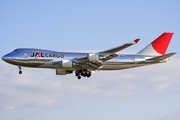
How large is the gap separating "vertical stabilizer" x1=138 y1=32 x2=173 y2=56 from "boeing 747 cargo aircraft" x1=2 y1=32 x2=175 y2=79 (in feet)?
5.32

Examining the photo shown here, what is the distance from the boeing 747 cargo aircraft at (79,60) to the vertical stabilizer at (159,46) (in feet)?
5.32

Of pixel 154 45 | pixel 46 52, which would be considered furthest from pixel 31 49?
pixel 154 45

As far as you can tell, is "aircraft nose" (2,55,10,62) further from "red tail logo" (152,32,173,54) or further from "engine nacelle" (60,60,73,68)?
"red tail logo" (152,32,173,54)

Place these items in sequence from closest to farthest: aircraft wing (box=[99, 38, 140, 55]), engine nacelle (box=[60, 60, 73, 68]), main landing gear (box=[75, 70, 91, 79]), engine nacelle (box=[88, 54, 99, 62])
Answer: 1. aircraft wing (box=[99, 38, 140, 55])
2. engine nacelle (box=[88, 54, 99, 62])
3. engine nacelle (box=[60, 60, 73, 68])
4. main landing gear (box=[75, 70, 91, 79])

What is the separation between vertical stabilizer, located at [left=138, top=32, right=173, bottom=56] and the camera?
72.2 metres

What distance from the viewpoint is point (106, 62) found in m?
67.2

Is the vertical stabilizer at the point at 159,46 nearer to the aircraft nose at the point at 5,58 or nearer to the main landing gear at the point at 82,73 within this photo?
the main landing gear at the point at 82,73

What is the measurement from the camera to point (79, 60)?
65.2 metres

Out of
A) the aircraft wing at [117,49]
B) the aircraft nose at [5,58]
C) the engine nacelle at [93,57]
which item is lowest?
the aircraft nose at [5,58]

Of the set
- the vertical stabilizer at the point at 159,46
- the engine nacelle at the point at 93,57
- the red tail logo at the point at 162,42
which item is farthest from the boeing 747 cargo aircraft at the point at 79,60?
the red tail logo at the point at 162,42

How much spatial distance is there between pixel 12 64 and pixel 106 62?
41.5 ft

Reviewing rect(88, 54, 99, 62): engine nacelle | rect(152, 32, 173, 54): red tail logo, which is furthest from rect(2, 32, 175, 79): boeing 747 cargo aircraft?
rect(152, 32, 173, 54): red tail logo

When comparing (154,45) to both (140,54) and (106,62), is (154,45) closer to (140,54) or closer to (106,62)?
(140,54)

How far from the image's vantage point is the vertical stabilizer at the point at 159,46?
237 ft
